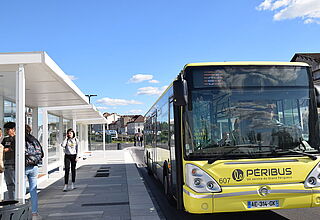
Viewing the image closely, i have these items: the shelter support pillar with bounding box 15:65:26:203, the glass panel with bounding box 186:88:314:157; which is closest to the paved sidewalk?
the shelter support pillar with bounding box 15:65:26:203

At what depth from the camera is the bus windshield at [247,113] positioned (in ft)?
17.1

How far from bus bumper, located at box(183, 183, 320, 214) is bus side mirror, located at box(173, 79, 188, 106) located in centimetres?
139

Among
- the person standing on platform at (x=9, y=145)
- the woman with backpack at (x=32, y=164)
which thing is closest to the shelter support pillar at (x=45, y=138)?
the person standing on platform at (x=9, y=145)

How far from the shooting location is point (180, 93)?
5195 mm

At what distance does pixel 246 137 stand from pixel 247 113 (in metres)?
0.40

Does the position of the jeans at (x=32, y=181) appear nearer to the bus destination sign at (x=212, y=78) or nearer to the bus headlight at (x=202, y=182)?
the bus headlight at (x=202, y=182)

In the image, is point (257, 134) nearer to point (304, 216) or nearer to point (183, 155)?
point (183, 155)

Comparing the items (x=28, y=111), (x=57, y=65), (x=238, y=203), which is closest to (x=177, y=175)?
(x=238, y=203)

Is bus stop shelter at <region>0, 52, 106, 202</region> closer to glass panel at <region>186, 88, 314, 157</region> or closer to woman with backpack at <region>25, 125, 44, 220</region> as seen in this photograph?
woman with backpack at <region>25, 125, 44, 220</region>

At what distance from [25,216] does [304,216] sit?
5.18m

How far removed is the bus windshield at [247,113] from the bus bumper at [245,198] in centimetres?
54

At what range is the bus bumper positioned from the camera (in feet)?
16.2

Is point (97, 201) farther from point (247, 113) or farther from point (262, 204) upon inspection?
point (247, 113)

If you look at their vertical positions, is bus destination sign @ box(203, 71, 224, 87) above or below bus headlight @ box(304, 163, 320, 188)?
above
